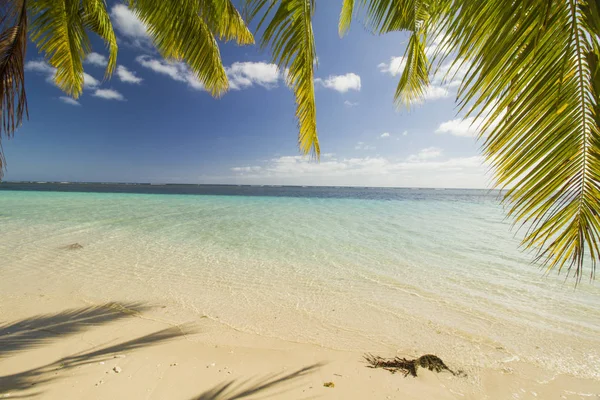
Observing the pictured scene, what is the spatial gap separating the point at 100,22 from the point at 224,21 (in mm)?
2886

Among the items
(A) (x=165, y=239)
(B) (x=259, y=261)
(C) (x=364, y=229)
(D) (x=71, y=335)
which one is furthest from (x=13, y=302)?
(C) (x=364, y=229)

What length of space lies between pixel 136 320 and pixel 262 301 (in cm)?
155

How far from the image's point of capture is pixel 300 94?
286 centimetres

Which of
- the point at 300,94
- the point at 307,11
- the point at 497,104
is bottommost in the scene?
the point at 497,104

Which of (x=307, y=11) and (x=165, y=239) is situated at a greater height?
(x=307, y=11)

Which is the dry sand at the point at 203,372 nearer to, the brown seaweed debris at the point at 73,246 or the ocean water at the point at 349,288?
the ocean water at the point at 349,288

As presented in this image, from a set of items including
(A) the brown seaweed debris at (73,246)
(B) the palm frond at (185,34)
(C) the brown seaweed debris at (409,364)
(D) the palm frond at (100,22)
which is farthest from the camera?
(A) the brown seaweed debris at (73,246)

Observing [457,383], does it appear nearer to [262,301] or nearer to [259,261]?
[262,301]

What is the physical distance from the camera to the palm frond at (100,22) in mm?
4738

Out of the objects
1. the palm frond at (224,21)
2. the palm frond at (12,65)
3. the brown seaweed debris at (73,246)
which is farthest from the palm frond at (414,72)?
the brown seaweed debris at (73,246)

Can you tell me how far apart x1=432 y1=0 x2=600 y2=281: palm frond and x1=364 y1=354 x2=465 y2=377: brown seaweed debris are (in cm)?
174

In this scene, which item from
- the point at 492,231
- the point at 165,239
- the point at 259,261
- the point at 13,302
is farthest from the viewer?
the point at 492,231

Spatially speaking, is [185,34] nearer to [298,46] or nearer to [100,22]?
[298,46]

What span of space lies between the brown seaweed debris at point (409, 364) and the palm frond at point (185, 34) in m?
4.15
